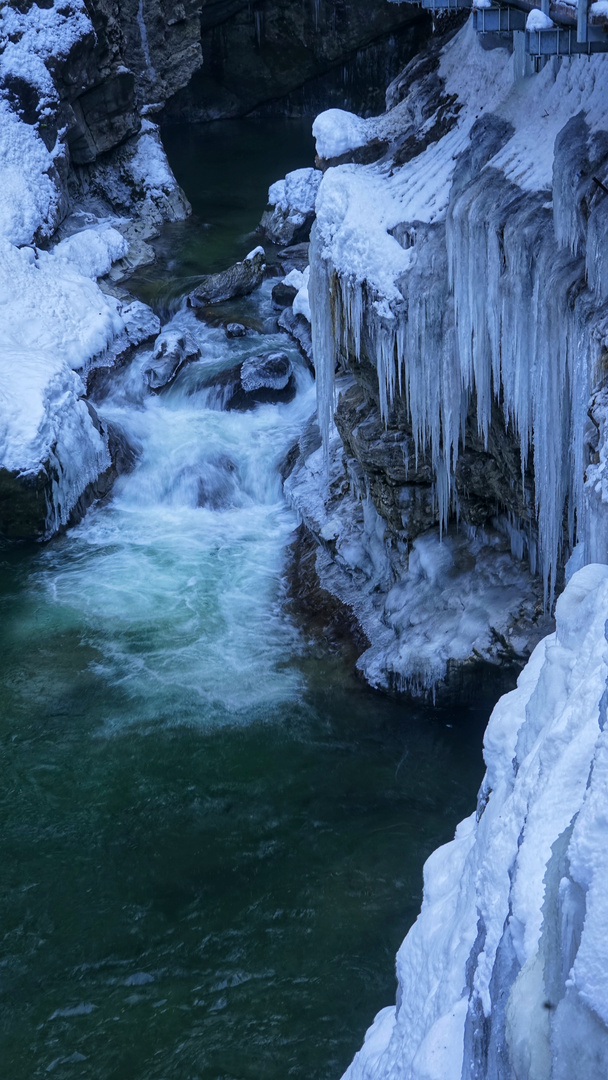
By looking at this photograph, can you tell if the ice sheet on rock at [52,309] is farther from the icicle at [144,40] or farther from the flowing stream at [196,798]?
the icicle at [144,40]

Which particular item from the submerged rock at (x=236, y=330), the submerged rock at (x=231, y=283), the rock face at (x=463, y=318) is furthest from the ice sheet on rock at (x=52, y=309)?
the rock face at (x=463, y=318)

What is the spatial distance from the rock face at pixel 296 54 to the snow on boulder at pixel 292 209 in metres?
11.0

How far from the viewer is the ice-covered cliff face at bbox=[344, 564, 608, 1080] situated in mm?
2443

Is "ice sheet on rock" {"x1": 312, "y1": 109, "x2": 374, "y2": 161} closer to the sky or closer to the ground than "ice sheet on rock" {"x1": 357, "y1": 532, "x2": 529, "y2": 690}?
closer to the sky

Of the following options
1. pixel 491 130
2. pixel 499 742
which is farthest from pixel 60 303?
pixel 499 742

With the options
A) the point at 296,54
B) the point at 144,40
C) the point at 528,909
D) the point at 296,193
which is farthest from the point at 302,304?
the point at 296,54

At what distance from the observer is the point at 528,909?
2918mm

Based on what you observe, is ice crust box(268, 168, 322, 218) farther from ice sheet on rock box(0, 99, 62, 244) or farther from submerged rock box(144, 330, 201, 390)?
submerged rock box(144, 330, 201, 390)

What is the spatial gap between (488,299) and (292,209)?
39.4ft

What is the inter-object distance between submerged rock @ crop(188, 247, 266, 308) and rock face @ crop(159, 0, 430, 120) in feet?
47.0

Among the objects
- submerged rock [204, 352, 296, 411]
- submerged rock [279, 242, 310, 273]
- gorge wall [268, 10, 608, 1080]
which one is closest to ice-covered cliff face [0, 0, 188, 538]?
submerged rock [204, 352, 296, 411]

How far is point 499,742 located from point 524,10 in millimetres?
5304

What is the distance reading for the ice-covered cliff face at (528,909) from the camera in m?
2.44

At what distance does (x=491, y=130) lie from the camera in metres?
8.16
